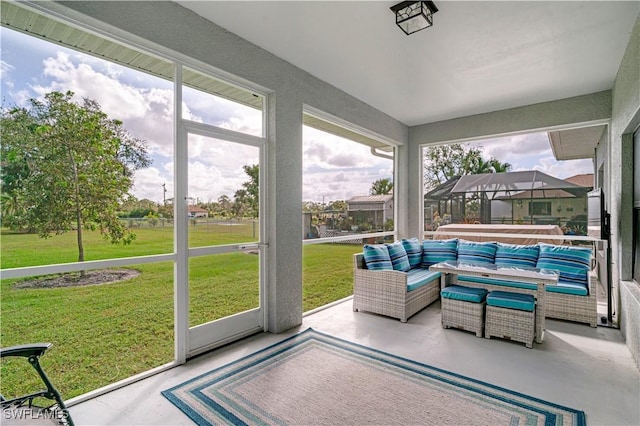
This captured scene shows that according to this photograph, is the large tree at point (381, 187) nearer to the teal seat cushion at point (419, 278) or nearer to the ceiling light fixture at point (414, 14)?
the teal seat cushion at point (419, 278)

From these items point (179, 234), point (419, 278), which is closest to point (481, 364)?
point (419, 278)

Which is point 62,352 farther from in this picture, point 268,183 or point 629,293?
point 629,293

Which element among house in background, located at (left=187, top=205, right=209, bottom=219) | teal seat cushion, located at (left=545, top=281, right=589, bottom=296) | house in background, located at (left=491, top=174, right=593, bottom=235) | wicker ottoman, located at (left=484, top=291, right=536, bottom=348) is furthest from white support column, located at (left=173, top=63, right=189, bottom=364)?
house in background, located at (left=491, top=174, right=593, bottom=235)

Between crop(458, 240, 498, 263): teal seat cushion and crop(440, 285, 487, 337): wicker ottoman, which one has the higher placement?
crop(458, 240, 498, 263): teal seat cushion

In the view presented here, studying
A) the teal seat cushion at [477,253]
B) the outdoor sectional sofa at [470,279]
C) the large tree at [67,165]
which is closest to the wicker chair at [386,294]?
the outdoor sectional sofa at [470,279]

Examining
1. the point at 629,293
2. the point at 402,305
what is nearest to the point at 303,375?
the point at 402,305

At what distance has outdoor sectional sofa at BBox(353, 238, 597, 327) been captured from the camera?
12.7ft

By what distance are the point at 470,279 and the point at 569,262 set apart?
3.89 ft

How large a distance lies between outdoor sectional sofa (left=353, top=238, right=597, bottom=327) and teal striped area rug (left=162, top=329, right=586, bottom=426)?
3.86 ft

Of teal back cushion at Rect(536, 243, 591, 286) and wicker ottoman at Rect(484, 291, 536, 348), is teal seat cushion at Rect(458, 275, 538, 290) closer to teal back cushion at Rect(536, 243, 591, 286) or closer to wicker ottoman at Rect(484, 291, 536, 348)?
teal back cushion at Rect(536, 243, 591, 286)

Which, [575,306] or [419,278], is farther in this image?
[419,278]

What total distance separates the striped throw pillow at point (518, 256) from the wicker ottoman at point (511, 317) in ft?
4.24

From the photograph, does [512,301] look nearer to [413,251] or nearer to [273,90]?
[413,251]

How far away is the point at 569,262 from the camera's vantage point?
4.16 m
